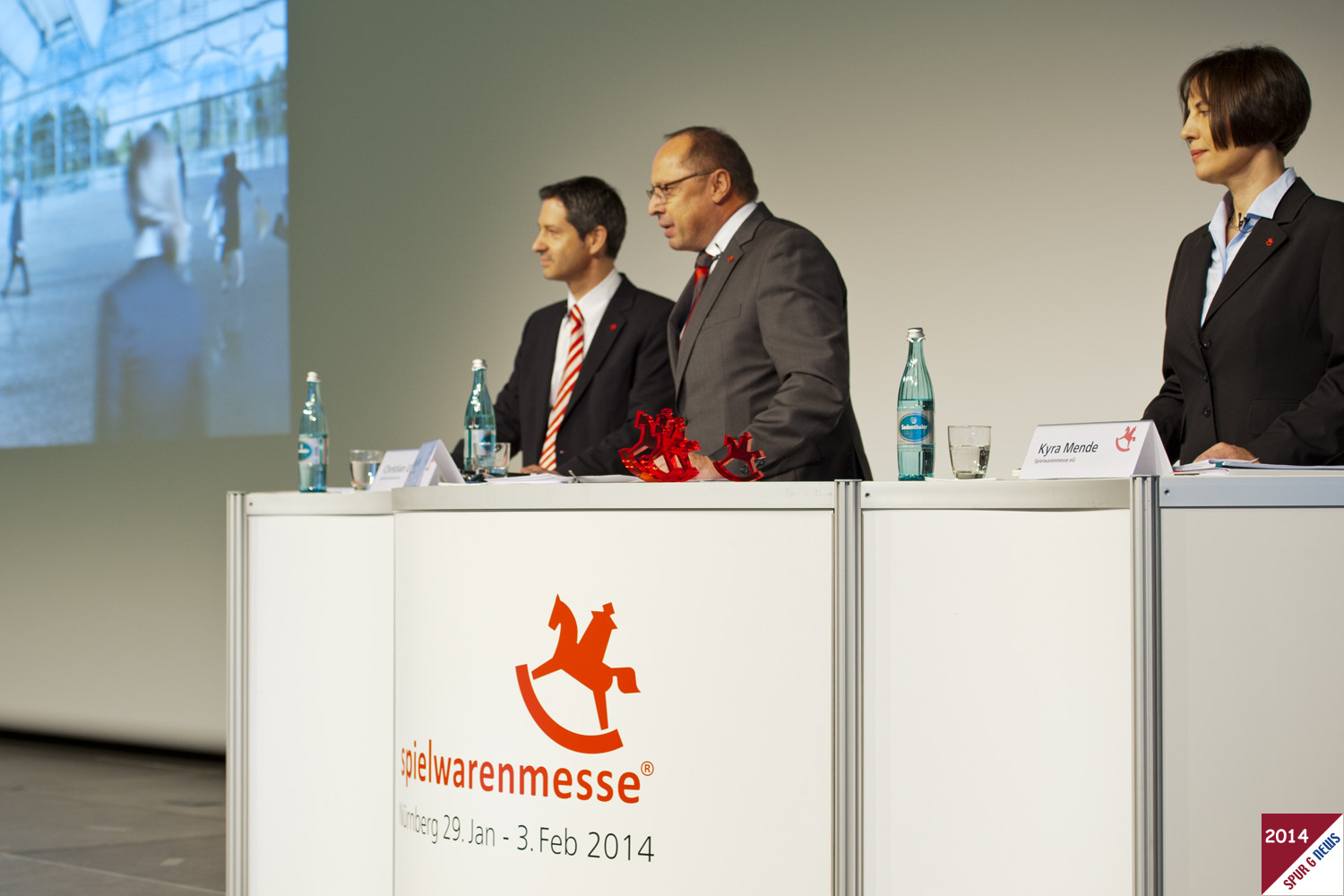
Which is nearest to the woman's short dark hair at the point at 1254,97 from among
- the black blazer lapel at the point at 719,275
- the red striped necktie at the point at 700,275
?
the black blazer lapel at the point at 719,275

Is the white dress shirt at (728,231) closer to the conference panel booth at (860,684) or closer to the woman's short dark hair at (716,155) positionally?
the woman's short dark hair at (716,155)

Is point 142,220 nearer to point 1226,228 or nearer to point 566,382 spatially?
point 566,382

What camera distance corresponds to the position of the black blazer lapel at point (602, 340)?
10.4 feet

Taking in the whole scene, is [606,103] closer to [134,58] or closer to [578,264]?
[578,264]

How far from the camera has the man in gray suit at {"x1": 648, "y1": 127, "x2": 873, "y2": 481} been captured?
2.18 m

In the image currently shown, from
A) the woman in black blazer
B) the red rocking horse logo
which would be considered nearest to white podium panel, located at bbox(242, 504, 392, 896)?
the red rocking horse logo

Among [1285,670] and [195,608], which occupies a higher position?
[1285,670]

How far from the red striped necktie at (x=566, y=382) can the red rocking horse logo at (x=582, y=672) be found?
4.74 ft

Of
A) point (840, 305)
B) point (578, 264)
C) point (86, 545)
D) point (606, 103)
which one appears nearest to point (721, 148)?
point (840, 305)

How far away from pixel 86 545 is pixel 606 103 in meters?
2.98

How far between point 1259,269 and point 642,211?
8.34 feet

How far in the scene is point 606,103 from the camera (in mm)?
4348

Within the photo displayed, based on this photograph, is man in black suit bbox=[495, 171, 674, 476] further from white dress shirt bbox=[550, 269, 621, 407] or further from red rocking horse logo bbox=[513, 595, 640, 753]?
red rocking horse logo bbox=[513, 595, 640, 753]

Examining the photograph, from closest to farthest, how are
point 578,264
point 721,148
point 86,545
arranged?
point 721,148, point 578,264, point 86,545
